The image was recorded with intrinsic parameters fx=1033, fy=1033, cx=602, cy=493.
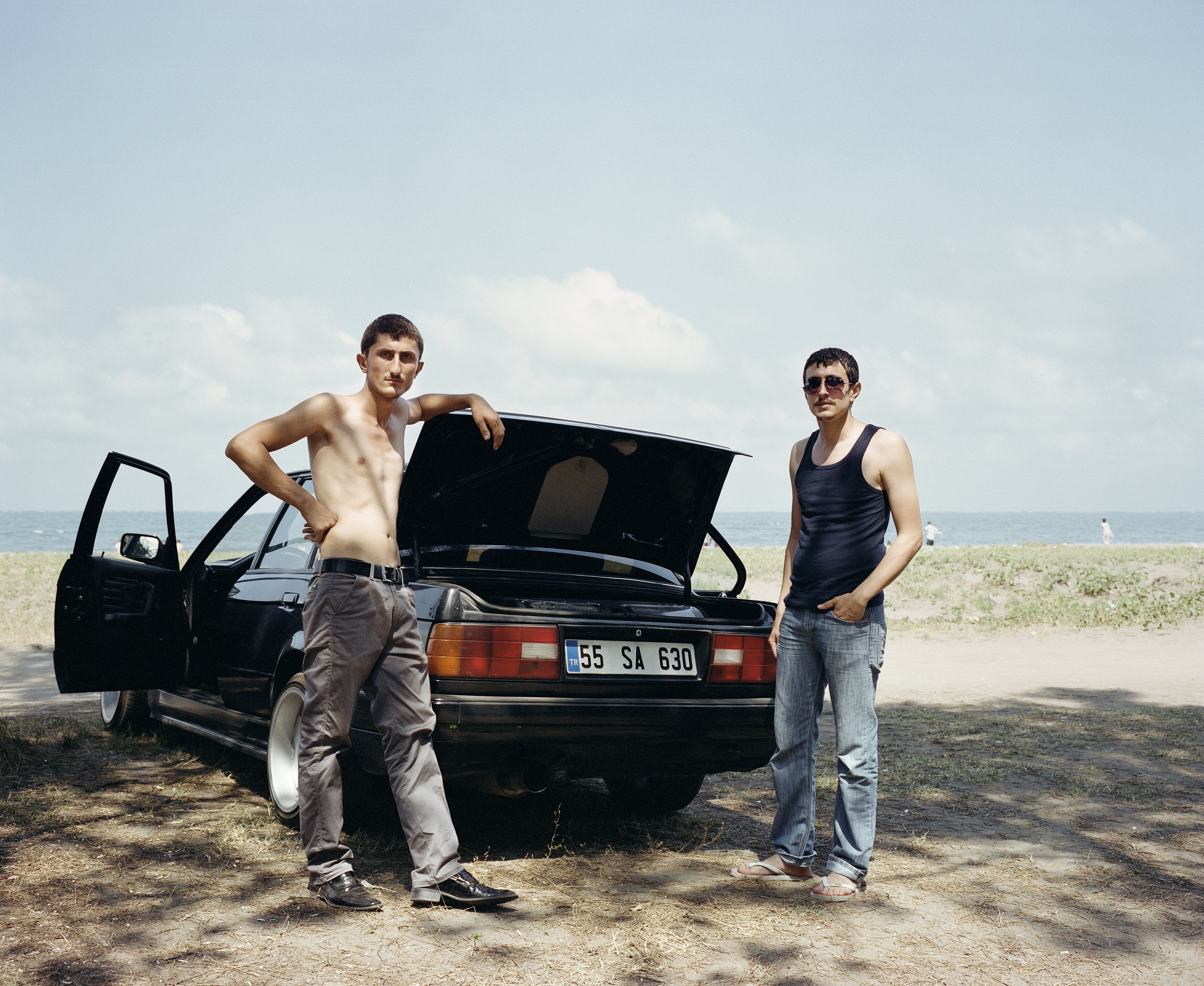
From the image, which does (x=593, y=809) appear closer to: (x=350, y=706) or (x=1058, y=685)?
(x=350, y=706)

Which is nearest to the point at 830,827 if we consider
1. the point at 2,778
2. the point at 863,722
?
the point at 863,722

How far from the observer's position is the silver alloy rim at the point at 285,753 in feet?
15.1

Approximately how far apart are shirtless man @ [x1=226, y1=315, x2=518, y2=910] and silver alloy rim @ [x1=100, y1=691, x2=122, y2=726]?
3.89m

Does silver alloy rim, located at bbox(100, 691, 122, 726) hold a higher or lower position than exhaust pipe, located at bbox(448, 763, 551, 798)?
lower

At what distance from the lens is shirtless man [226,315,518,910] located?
12.0 feet

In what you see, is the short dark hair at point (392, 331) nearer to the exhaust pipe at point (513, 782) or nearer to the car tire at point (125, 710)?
the exhaust pipe at point (513, 782)

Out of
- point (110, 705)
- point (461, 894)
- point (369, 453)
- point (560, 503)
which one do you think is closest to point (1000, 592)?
point (110, 705)

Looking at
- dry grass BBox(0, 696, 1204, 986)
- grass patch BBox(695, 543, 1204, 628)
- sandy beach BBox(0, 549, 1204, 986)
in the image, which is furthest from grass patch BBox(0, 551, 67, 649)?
grass patch BBox(695, 543, 1204, 628)

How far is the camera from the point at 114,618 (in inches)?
215

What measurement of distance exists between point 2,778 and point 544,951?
3858mm

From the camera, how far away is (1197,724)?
8047mm

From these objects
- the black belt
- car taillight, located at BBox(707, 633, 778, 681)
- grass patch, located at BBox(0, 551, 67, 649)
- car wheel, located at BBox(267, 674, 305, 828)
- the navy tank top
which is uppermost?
the navy tank top

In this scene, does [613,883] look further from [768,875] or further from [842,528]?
[842,528]

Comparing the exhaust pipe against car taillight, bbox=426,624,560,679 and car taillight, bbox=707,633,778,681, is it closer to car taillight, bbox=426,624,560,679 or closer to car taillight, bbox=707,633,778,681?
car taillight, bbox=426,624,560,679
